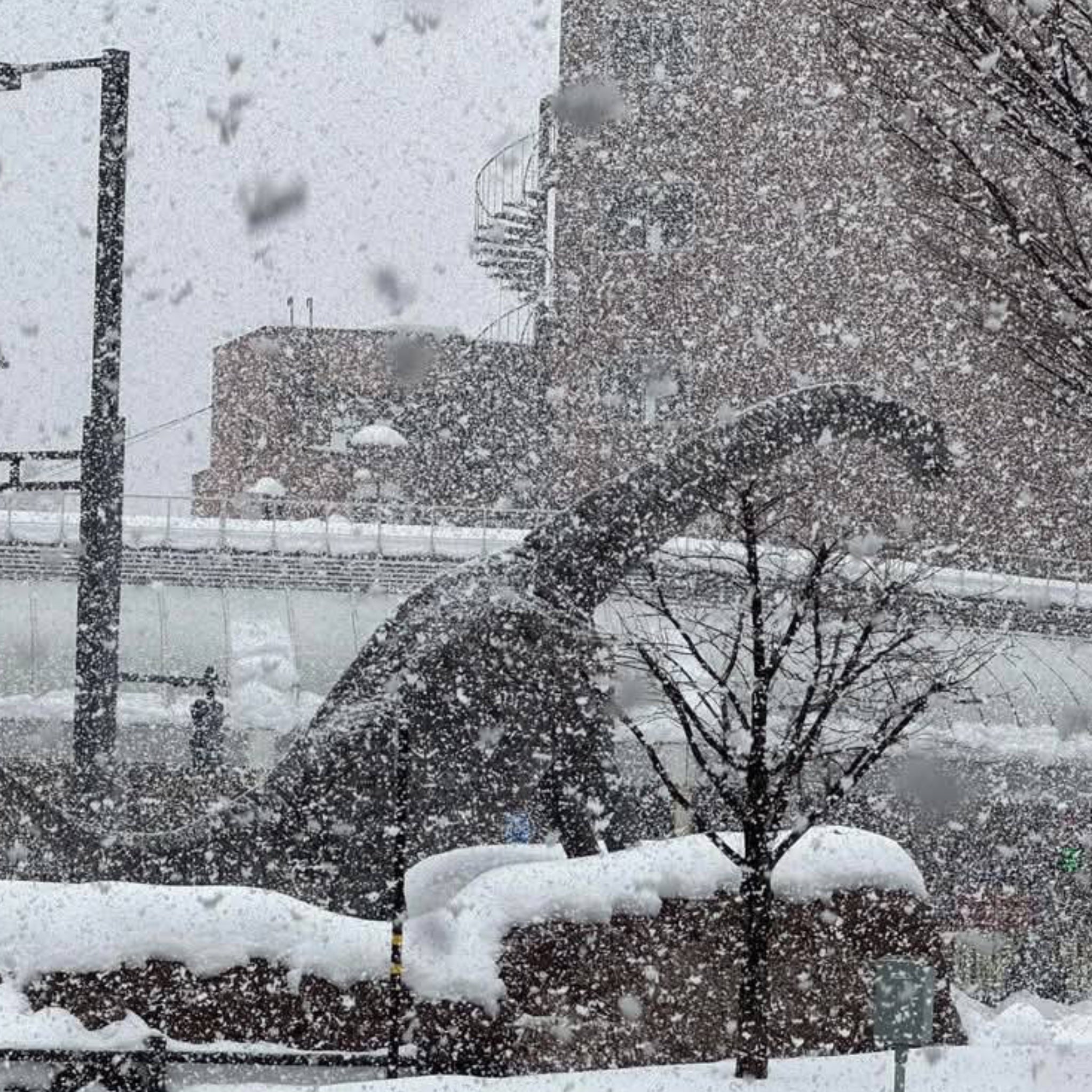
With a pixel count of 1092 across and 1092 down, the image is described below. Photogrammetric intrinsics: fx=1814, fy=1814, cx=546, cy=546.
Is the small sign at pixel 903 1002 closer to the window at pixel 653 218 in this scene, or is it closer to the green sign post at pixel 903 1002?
the green sign post at pixel 903 1002

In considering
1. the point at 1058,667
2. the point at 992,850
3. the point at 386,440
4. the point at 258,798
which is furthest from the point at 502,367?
the point at 258,798

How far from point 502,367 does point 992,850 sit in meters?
23.4

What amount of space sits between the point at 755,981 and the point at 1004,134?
250 inches

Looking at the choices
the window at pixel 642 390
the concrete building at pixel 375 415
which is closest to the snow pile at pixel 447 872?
the window at pixel 642 390

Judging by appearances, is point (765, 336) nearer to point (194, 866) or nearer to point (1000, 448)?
point (1000, 448)

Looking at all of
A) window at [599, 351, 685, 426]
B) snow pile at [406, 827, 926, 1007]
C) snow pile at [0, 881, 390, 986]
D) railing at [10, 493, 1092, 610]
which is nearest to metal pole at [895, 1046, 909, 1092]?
→ snow pile at [406, 827, 926, 1007]

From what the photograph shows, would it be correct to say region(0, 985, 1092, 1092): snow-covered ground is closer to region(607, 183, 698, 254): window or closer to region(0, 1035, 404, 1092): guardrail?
region(0, 1035, 404, 1092): guardrail

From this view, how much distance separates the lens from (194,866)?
471 inches

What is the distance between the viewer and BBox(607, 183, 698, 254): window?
31.0 metres

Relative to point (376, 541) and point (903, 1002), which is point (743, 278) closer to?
point (376, 541)

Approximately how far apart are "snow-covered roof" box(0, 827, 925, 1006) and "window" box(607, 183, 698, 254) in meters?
20.5

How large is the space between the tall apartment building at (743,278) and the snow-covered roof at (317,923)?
16.0 metres

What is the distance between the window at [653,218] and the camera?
31.0 meters

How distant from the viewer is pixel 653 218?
103 ft
